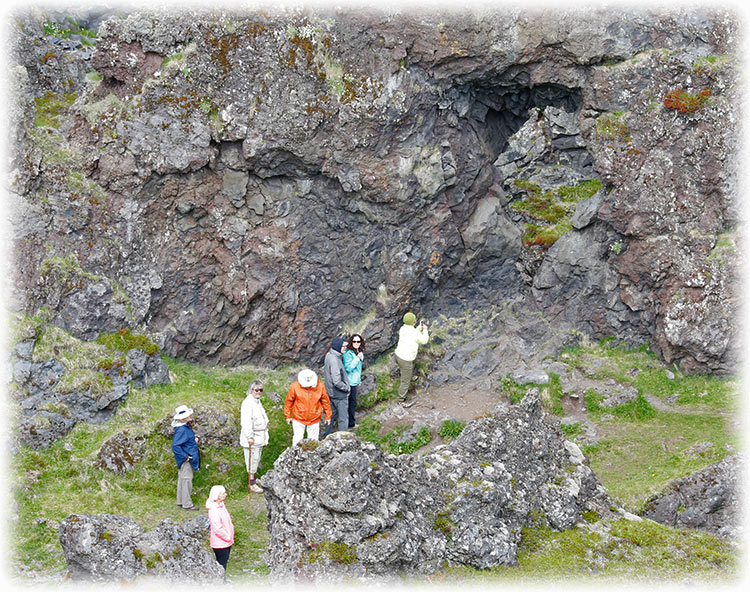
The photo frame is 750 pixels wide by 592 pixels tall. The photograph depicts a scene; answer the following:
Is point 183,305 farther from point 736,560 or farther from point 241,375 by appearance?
point 736,560

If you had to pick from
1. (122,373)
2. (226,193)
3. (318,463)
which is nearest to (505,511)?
(318,463)

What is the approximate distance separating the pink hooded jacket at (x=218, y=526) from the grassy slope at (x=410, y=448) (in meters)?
0.72

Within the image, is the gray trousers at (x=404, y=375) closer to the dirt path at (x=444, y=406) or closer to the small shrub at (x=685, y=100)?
the dirt path at (x=444, y=406)

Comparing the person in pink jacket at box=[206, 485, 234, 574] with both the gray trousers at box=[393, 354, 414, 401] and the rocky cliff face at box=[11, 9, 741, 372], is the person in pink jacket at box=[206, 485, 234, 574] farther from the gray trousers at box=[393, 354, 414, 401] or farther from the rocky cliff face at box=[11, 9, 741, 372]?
the gray trousers at box=[393, 354, 414, 401]

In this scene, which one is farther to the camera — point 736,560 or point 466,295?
point 466,295

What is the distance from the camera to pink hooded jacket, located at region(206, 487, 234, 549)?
38.7ft

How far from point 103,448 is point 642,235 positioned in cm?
1464

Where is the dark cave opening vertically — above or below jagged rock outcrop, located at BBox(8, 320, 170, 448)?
above

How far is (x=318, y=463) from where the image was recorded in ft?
37.8

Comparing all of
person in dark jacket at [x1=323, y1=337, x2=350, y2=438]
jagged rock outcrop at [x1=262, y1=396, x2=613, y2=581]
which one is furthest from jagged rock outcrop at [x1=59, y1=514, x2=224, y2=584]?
person in dark jacket at [x1=323, y1=337, x2=350, y2=438]

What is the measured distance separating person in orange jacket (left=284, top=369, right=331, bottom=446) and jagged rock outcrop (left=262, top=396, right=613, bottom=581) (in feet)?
12.2

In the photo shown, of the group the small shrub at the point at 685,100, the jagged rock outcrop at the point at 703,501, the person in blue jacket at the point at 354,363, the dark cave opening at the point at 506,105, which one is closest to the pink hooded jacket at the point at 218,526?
the person in blue jacket at the point at 354,363

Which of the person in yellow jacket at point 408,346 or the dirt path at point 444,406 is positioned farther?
the person in yellow jacket at point 408,346

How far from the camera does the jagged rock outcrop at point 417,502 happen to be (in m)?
10.8
